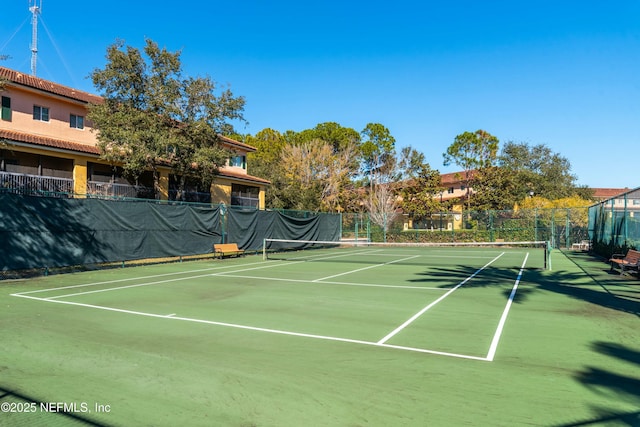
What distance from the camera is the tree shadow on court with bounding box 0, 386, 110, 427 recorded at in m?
3.67

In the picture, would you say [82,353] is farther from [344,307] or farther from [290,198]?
[290,198]

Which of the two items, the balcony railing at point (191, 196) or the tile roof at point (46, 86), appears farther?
the balcony railing at point (191, 196)

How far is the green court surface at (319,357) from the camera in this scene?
3916 mm

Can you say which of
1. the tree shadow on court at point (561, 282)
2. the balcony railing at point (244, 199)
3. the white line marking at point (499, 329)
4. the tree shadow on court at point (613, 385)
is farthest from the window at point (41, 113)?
the tree shadow on court at point (613, 385)

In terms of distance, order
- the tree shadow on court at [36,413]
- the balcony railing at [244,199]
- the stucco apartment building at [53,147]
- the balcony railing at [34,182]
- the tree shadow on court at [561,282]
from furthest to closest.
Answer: the balcony railing at [244,199] < the stucco apartment building at [53,147] < the balcony railing at [34,182] < the tree shadow on court at [561,282] < the tree shadow on court at [36,413]

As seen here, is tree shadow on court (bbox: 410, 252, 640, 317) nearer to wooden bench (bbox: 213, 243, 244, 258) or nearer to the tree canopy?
wooden bench (bbox: 213, 243, 244, 258)

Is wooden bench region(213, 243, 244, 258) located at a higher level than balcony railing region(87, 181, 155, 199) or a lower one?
lower

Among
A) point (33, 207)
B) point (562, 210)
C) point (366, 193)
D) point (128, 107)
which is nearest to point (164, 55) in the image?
point (128, 107)

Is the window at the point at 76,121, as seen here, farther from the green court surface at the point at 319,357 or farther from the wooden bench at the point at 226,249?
the green court surface at the point at 319,357

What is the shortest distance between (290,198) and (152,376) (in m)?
39.1

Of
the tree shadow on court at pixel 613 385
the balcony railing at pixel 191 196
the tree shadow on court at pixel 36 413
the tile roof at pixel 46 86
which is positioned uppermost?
the tile roof at pixel 46 86

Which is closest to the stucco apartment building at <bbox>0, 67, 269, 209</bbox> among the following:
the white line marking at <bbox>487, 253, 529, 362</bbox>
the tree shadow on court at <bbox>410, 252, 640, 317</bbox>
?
the tree shadow on court at <bbox>410, 252, 640, 317</bbox>

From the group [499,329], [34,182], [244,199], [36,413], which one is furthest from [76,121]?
[499,329]

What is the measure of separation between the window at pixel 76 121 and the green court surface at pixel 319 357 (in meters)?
20.0
